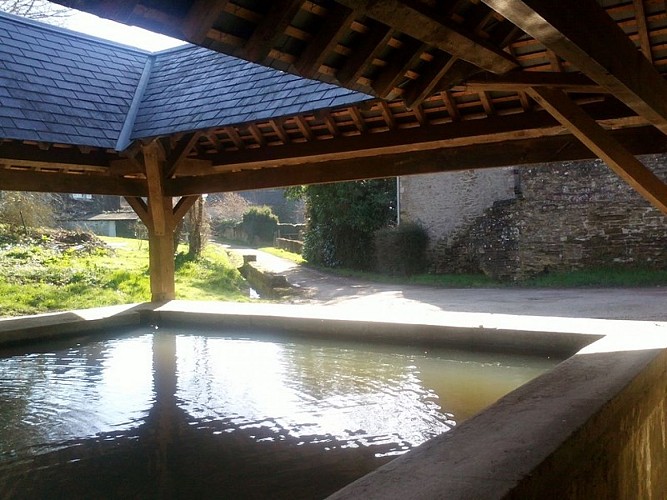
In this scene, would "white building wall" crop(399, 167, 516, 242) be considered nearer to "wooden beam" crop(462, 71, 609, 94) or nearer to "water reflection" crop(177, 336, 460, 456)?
"water reflection" crop(177, 336, 460, 456)

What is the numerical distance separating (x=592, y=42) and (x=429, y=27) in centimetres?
57

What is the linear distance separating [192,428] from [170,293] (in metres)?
5.04

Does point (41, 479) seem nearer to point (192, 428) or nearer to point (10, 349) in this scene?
point (192, 428)

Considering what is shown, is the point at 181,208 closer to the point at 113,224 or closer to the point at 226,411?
the point at 226,411

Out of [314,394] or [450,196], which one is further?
[450,196]

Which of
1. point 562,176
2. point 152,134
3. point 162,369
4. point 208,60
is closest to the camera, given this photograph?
point 162,369

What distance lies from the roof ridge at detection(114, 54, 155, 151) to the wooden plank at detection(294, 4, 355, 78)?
5.08m

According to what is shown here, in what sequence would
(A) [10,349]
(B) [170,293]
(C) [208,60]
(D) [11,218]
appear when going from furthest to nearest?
(D) [11,218] → (B) [170,293] → (C) [208,60] → (A) [10,349]

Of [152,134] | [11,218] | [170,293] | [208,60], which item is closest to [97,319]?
[170,293]

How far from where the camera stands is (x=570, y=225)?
12.8 metres

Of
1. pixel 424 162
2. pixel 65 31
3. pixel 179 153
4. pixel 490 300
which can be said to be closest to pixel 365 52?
pixel 424 162

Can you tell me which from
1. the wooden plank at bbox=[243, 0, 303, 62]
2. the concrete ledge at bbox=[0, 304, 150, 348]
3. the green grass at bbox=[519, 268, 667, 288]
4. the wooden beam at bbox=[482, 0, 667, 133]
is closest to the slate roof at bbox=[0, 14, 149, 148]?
the concrete ledge at bbox=[0, 304, 150, 348]

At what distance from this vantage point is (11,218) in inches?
565

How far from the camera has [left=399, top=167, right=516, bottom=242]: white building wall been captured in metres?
14.2
